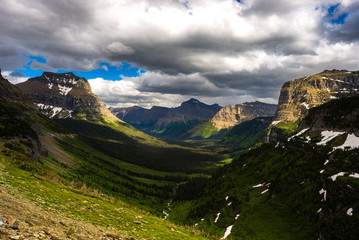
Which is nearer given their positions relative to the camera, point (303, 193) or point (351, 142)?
point (303, 193)

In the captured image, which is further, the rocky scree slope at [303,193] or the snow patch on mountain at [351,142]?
the snow patch on mountain at [351,142]

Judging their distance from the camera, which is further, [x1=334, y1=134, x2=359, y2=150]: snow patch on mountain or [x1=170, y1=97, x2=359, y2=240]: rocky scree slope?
[x1=334, y1=134, x2=359, y2=150]: snow patch on mountain

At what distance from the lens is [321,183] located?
331ft

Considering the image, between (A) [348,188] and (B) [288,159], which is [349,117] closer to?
(B) [288,159]

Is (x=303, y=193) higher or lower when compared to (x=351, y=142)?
lower

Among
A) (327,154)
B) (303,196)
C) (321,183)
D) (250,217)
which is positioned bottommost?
(250,217)

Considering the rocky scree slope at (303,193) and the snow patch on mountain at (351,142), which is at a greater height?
the snow patch on mountain at (351,142)

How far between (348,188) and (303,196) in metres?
28.5

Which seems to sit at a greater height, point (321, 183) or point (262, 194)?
point (321, 183)

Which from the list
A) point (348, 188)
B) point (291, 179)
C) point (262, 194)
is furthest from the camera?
point (262, 194)

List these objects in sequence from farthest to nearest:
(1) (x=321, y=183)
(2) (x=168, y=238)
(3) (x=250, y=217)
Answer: (3) (x=250, y=217) < (1) (x=321, y=183) < (2) (x=168, y=238)

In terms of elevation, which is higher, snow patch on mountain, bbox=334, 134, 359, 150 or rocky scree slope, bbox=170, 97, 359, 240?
snow patch on mountain, bbox=334, 134, 359, 150

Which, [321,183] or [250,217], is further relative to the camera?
[250,217]

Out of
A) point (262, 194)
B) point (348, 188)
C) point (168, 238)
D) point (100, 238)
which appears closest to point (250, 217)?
point (262, 194)
